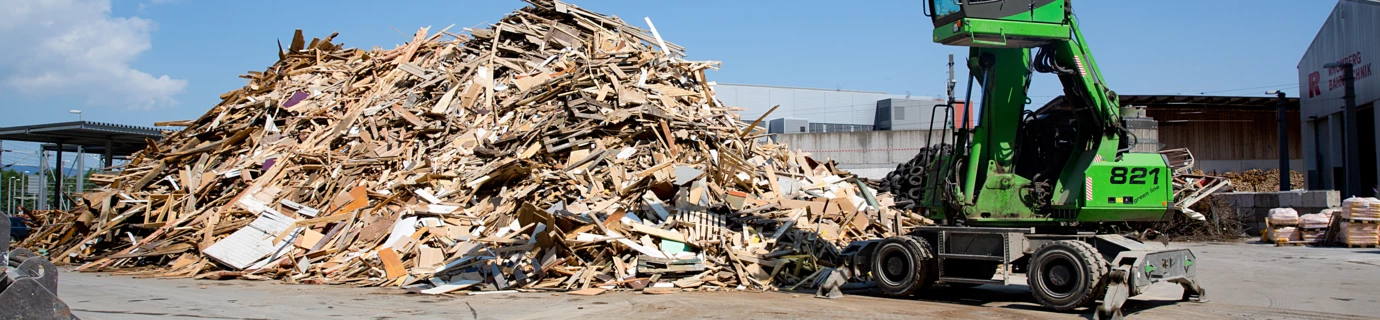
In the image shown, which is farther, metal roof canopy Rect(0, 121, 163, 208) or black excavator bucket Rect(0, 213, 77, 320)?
metal roof canopy Rect(0, 121, 163, 208)

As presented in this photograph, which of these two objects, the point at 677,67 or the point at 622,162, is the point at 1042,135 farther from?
the point at 677,67

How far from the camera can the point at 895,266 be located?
464 inches

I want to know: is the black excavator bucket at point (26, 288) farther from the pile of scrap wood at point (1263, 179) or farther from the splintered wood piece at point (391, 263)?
the pile of scrap wood at point (1263, 179)

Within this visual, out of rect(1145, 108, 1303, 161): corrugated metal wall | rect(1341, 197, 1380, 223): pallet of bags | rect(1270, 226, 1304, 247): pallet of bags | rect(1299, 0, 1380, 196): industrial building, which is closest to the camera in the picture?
rect(1341, 197, 1380, 223): pallet of bags

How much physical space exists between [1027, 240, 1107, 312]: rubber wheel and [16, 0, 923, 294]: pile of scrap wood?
385cm

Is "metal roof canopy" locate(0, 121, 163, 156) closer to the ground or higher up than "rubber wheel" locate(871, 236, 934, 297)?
higher up

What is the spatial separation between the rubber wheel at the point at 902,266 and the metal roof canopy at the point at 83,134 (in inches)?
884

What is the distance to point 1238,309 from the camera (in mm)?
10719

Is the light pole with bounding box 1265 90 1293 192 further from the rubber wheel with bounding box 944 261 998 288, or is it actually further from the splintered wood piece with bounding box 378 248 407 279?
the splintered wood piece with bounding box 378 248 407 279

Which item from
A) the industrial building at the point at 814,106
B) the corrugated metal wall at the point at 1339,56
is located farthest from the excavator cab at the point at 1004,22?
the industrial building at the point at 814,106

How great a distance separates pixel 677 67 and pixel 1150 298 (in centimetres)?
1210

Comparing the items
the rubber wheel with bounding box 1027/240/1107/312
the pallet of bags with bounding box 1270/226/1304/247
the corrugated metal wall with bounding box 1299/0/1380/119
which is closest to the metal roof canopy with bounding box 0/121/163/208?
the rubber wheel with bounding box 1027/240/1107/312

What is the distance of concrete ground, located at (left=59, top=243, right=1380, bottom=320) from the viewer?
34.2 ft

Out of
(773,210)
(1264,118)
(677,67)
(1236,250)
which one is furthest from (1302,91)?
(773,210)
